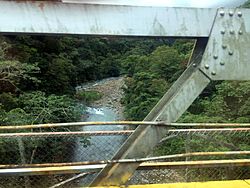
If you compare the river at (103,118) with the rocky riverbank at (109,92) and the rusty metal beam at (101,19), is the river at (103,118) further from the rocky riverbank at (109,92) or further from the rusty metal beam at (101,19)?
the rusty metal beam at (101,19)

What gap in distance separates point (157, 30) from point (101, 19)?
34 centimetres

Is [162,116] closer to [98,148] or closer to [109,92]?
[98,148]

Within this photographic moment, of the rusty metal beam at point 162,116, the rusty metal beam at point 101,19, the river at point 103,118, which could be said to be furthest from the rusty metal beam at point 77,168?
the river at point 103,118

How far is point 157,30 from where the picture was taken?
6.94 ft

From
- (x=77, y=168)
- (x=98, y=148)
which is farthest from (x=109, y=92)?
(x=77, y=168)

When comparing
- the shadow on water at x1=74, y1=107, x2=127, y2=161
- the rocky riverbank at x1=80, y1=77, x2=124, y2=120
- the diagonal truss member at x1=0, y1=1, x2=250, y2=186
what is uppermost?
the diagonal truss member at x1=0, y1=1, x2=250, y2=186

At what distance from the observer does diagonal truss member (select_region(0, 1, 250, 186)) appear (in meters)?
1.96

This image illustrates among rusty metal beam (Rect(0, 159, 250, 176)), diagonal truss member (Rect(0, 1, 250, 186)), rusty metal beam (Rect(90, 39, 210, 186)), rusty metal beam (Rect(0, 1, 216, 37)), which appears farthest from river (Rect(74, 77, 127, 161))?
rusty metal beam (Rect(0, 1, 216, 37))

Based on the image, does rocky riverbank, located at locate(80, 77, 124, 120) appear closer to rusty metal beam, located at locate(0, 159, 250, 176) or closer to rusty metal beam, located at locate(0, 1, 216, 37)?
rusty metal beam, located at locate(0, 159, 250, 176)

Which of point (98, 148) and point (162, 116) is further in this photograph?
point (98, 148)

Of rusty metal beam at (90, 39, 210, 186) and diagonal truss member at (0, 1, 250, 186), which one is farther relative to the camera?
rusty metal beam at (90, 39, 210, 186)

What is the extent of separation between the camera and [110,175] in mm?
2463

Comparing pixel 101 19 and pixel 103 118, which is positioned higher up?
pixel 101 19

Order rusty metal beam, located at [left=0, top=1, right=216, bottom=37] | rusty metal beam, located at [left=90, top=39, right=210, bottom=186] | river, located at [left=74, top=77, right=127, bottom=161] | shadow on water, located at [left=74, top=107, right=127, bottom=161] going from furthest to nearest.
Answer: river, located at [left=74, top=77, right=127, bottom=161] < shadow on water, located at [left=74, top=107, right=127, bottom=161] < rusty metal beam, located at [left=90, top=39, right=210, bottom=186] < rusty metal beam, located at [left=0, top=1, right=216, bottom=37]
